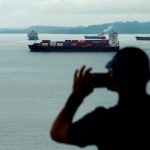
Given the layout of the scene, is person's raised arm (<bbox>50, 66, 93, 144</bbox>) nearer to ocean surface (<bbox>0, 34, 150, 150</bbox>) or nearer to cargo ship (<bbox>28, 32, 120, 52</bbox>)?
ocean surface (<bbox>0, 34, 150, 150</bbox>)

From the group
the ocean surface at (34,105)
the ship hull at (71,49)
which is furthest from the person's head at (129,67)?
the ship hull at (71,49)

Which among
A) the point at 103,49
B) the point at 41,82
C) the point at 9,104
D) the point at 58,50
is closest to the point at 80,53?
the point at 58,50

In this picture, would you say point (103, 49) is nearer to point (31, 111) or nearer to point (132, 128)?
point (31, 111)

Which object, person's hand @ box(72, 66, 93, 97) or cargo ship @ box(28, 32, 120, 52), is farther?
cargo ship @ box(28, 32, 120, 52)

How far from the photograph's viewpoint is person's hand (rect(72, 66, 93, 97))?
6.59ft

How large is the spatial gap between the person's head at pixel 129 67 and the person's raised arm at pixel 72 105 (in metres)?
0.08

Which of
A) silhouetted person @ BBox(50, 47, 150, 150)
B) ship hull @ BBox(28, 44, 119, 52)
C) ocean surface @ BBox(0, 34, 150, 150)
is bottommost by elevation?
ship hull @ BBox(28, 44, 119, 52)

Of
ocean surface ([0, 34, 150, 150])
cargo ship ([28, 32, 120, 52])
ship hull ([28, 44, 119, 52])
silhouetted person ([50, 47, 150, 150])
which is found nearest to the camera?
silhouetted person ([50, 47, 150, 150])

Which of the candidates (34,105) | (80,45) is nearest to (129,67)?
(34,105)

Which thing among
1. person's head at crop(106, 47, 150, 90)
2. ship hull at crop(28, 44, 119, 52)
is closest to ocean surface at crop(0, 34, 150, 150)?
person's head at crop(106, 47, 150, 90)

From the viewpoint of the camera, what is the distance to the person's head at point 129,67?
6.64 feet

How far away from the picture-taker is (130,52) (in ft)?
6.71

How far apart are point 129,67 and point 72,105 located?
0.22 meters

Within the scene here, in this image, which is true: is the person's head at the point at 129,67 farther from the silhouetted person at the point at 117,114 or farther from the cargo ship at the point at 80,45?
the cargo ship at the point at 80,45
